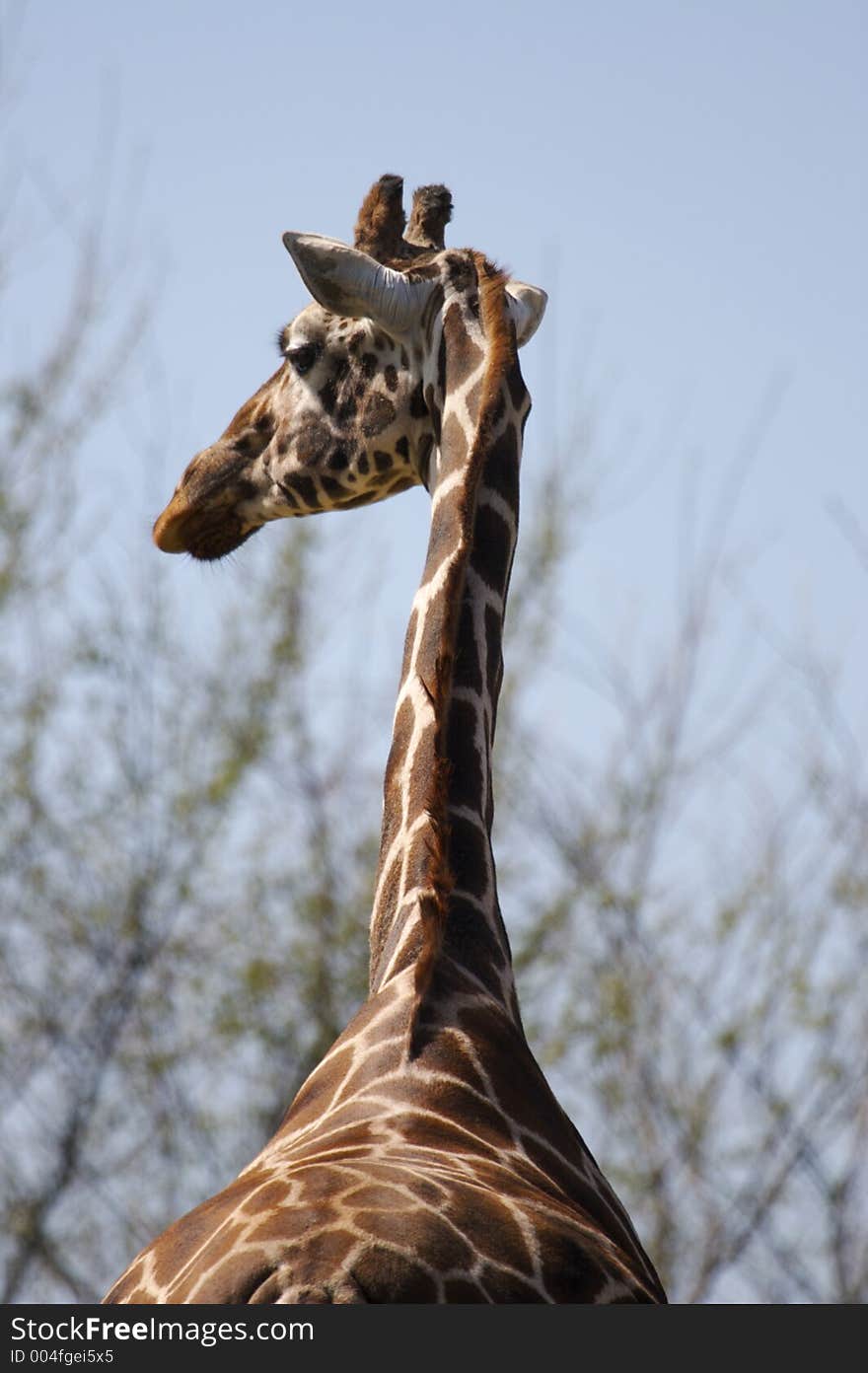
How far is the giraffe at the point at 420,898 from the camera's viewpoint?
2.64 m

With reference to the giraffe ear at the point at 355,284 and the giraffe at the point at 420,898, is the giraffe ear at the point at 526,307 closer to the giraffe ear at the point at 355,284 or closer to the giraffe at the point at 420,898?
the giraffe at the point at 420,898

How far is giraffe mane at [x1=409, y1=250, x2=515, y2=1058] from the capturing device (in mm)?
3453

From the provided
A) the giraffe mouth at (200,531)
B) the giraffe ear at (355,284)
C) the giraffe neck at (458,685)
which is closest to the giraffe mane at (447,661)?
the giraffe neck at (458,685)

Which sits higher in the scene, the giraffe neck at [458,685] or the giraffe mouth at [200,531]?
the giraffe mouth at [200,531]

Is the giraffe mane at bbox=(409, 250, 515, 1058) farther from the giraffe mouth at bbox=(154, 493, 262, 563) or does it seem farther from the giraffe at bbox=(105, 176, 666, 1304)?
the giraffe mouth at bbox=(154, 493, 262, 563)

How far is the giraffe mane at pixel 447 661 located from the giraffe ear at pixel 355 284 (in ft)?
0.57

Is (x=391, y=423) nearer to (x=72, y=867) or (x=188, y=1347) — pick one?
(x=188, y=1347)

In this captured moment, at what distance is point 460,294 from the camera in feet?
14.3

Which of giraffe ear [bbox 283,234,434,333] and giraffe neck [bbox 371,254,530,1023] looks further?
giraffe ear [bbox 283,234,434,333]

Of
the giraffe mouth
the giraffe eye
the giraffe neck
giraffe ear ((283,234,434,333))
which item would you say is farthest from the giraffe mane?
the giraffe mouth

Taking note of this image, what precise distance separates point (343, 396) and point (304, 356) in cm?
18

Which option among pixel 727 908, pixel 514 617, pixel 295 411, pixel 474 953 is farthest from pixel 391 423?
pixel 514 617

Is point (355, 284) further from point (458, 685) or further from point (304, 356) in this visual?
point (458, 685)

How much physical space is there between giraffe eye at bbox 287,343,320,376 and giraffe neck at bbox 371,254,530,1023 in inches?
17.7
